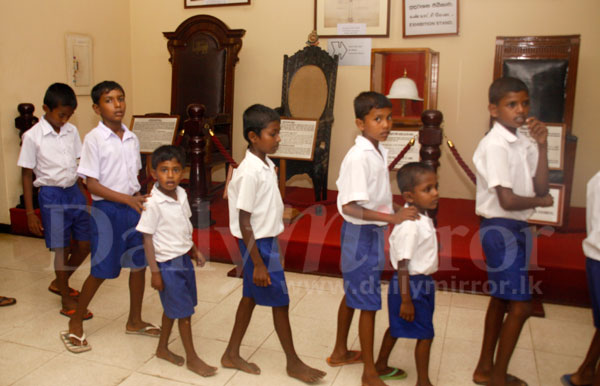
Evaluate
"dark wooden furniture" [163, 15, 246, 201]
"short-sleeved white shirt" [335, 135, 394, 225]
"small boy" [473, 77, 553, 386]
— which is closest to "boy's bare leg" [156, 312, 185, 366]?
"short-sleeved white shirt" [335, 135, 394, 225]

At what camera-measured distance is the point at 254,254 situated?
2.78 metres

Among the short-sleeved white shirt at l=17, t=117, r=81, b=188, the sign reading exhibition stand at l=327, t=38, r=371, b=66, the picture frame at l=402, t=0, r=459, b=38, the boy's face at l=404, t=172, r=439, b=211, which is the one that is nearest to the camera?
the boy's face at l=404, t=172, r=439, b=211

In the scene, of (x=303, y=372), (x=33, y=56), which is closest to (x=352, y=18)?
(x=33, y=56)

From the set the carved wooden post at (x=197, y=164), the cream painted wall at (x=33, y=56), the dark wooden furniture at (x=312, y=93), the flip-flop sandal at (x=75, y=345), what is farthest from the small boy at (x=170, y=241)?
the cream painted wall at (x=33, y=56)

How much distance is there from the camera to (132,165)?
135 inches

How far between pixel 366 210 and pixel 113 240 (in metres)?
1.59

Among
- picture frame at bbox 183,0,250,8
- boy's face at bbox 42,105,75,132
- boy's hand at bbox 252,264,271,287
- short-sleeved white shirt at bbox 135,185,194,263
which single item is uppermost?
picture frame at bbox 183,0,250,8

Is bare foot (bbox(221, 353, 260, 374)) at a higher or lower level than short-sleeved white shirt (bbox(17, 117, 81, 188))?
lower

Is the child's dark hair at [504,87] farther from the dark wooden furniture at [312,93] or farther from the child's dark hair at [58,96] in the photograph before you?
the dark wooden furniture at [312,93]

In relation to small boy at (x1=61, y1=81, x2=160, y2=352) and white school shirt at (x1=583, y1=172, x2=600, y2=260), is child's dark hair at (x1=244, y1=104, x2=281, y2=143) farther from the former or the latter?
white school shirt at (x1=583, y1=172, x2=600, y2=260)

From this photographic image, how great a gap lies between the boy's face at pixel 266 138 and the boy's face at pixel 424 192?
2.36ft

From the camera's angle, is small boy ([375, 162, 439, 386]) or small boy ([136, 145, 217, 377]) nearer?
small boy ([375, 162, 439, 386])

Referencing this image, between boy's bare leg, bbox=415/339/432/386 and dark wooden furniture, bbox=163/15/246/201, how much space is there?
13.6ft

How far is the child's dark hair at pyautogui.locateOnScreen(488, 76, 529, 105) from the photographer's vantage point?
267 centimetres
